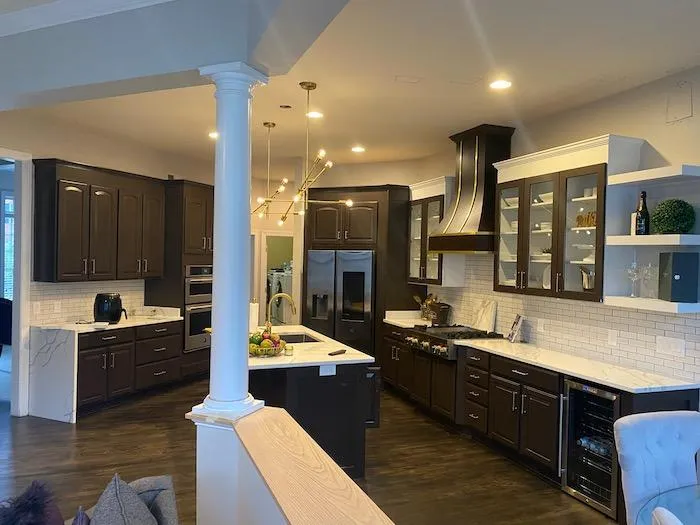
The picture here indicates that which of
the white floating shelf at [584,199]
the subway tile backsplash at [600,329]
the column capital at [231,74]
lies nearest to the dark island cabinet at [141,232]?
the subway tile backsplash at [600,329]

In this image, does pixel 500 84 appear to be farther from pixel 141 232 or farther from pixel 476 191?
pixel 141 232

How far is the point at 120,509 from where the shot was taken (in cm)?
170

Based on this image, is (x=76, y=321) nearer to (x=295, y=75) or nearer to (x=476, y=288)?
(x=295, y=75)

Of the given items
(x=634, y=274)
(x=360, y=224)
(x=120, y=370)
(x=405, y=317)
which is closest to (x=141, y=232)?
(x=120, y=370)

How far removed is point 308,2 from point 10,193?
8444 millimetres

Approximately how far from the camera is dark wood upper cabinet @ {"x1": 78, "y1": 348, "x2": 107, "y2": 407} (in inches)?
216

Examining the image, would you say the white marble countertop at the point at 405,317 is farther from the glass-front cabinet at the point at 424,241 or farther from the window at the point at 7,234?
the window at the point at 7,234

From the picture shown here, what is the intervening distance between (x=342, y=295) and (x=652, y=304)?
4016mm

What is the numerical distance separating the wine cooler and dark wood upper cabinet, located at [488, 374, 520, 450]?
509mm

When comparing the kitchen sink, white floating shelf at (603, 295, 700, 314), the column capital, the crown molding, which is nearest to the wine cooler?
white floating shelf at (603, 295, 700, 314)

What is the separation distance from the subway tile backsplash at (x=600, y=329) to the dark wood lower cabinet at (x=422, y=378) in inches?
30.7

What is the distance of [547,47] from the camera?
339 centimetres

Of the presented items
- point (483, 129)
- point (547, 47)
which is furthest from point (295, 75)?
point (483, 129)

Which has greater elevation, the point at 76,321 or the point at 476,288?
the point at 476,288
